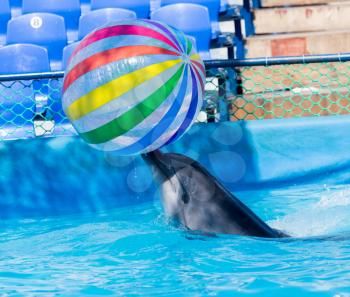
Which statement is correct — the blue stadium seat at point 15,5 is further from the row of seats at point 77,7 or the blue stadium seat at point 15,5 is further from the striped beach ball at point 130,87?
the striped beach ball at point 130,87

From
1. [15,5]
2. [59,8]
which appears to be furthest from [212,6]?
[15,5]

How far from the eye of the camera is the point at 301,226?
460cm

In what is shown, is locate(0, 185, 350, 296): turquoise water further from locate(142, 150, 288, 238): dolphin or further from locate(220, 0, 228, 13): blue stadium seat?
locate(220, 0, 228, 13): blue stadium seat

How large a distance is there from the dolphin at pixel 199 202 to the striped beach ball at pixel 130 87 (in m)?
0.15

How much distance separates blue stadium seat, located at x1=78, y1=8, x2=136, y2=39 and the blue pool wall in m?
2.25

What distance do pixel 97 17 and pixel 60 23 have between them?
1.12ft

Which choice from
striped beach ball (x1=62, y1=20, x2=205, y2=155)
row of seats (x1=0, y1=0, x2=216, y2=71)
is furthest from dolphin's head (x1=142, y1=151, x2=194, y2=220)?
row of seats (x1=0, y1=0, x2=216, y2=71)

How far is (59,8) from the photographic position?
7750mm

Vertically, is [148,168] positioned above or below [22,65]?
below

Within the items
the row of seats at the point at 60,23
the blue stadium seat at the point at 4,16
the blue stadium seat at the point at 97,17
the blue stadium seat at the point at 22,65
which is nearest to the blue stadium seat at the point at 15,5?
→ the blue stadium seat at the point at 4,16

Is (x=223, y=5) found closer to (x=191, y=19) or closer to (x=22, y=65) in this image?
(x=191, y=19)

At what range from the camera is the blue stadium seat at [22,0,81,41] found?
25.4 ft

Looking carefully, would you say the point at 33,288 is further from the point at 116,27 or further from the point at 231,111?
the point at 231,111

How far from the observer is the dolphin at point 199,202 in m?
3.85
